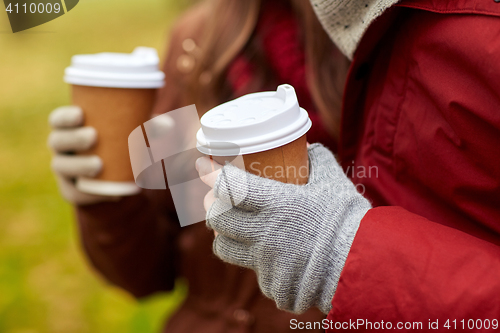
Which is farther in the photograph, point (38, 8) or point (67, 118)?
point (38, 8)

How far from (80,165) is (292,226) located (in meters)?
0.63

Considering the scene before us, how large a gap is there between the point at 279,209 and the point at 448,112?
0.35m

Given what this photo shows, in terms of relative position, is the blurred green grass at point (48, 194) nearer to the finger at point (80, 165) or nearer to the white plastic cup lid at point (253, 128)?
the finger at point (80, 165)

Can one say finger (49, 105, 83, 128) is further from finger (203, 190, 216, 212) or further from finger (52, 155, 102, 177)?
finger (203, 190, 216, 212)

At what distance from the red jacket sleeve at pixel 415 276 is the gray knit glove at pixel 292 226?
1.8 inches

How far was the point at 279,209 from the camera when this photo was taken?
64 cm

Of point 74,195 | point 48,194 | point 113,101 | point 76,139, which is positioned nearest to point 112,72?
point 113,101

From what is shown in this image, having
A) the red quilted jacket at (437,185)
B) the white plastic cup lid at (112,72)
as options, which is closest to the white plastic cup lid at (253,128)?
the red quilted jacket at (437,185)

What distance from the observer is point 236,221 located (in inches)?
26.0

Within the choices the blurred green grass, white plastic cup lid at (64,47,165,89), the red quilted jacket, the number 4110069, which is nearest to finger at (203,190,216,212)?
the red quilted jacket

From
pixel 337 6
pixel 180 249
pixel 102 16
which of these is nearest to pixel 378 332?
pixel 337 6

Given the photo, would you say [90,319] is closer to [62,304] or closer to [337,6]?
[62,304]

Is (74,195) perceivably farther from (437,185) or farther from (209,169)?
(437,185)

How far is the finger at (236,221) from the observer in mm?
655
